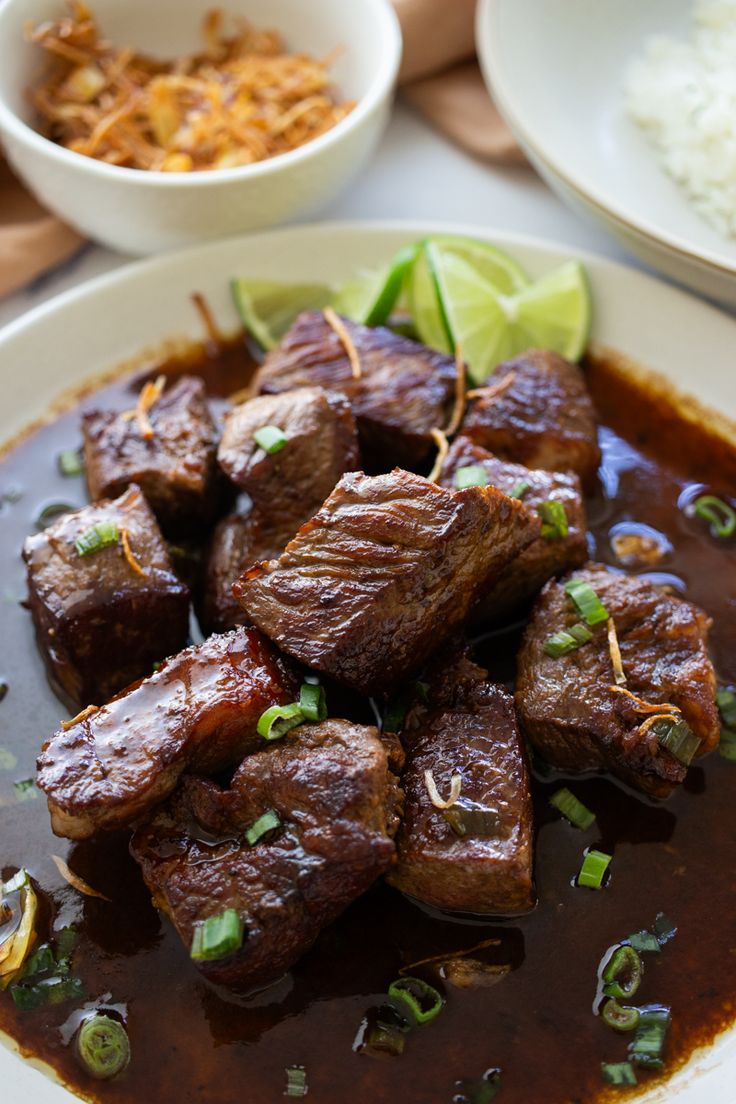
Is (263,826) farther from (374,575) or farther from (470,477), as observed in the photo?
(470,477)

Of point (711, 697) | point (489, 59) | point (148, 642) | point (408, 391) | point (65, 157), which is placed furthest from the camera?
point (489, 59)

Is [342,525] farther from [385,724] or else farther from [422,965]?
[422,965]

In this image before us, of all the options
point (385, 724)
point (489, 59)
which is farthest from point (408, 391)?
point (489, 59)

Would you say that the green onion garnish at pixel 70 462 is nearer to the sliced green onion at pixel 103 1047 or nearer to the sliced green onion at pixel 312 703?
the sliced green onion at pixel 312 703

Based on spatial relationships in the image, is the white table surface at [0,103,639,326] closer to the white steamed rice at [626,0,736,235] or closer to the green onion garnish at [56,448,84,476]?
the white steamed rice at [626,0,736,235]

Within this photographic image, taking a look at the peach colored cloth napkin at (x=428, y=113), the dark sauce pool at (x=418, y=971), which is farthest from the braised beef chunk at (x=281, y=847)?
the peach colored cloth napkin at (x=428, y=113)

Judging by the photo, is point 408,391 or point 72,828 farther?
point 408,391

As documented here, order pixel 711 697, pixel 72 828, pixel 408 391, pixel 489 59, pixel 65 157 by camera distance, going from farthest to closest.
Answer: pixel 489 59 → pixel 65 157 → pixel 408 391 → pixel 711 697 → pixel 72 828

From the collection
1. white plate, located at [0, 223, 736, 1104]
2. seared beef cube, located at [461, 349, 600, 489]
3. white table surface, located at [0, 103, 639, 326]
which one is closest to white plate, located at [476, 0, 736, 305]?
white plate, located at [0, 223, 736, 1104]

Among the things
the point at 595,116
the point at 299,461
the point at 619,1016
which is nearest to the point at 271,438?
the point at 299,461
